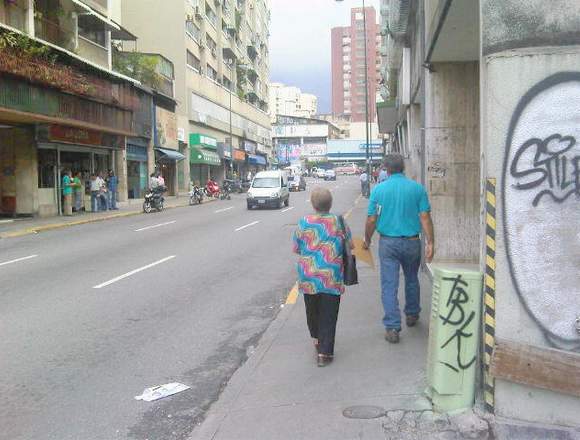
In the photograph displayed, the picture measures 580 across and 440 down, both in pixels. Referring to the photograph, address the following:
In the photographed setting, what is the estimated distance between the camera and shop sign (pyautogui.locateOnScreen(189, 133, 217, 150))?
154 ft

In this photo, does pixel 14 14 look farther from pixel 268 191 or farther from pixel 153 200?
pixel 268 191

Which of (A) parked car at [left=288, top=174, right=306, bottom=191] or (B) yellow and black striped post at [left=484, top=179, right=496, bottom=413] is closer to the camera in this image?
(B) yellow and black striped post at [left=484, top=179, right=496, bottom=413]

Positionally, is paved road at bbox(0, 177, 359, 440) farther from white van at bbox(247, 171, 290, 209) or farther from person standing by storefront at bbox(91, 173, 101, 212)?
white van at bbox(247, 171, 290, 209)

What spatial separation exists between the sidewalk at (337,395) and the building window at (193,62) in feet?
143

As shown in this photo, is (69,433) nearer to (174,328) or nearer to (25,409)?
(25,409)

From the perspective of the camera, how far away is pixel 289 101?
188m

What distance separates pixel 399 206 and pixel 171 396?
2.72 m

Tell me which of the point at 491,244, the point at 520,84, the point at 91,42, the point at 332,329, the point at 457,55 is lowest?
the point at 332,329

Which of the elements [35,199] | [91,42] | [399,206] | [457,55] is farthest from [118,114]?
[399,206]

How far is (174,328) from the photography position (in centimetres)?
722

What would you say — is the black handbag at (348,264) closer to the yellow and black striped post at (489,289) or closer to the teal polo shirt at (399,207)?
the teal polo shirt at (399,207)

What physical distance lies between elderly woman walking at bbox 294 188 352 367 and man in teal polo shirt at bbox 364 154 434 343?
2.06 ft

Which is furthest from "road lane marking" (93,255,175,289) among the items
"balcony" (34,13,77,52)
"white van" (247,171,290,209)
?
"balcony" (34,13,77,52)

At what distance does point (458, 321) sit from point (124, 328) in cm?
432
